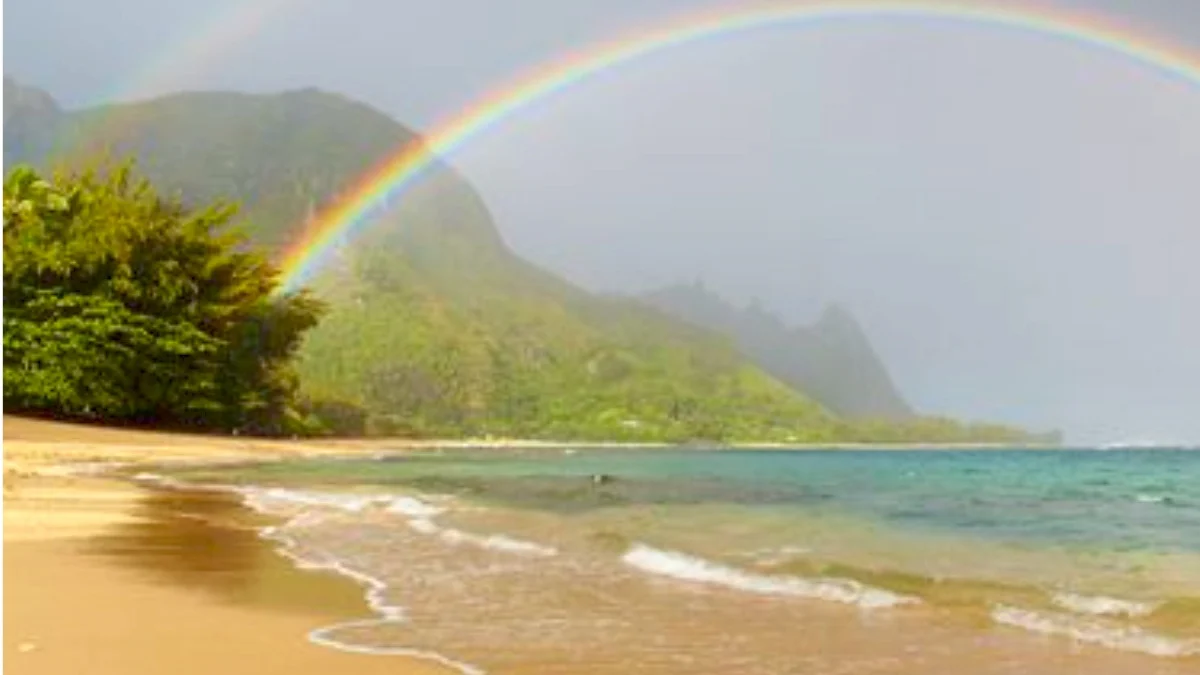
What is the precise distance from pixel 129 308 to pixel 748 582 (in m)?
47.9

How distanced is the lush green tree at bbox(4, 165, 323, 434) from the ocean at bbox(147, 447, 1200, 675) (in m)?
29.7

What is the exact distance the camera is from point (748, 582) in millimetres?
11391

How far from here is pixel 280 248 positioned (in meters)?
183

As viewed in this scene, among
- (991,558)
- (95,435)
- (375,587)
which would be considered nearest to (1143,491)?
(991,558)

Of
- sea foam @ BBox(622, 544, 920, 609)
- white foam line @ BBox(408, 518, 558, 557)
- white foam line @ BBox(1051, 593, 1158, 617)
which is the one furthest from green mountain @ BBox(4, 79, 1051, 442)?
white foam line @ BBox(1051, 593, 1158, 617)

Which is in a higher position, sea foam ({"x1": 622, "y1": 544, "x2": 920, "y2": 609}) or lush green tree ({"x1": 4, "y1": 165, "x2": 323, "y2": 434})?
lush green tree ({"x1": 4, "y1": 165, "x2": 323, "y2": 434})

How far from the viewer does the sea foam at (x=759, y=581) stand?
406 inches

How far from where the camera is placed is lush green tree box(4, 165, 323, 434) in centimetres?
5050

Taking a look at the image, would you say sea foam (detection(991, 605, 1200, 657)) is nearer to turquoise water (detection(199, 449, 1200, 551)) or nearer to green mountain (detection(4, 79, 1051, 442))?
Result: turquoise water (detection(199, 449, 1200, 551))

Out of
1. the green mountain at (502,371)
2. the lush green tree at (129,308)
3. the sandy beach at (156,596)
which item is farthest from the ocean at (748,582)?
the green mountain at (502,371)

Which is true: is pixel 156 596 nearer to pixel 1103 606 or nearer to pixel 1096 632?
pixel 1096 632

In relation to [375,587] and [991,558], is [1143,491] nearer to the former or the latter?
[991,558]

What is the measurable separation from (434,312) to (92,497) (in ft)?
493

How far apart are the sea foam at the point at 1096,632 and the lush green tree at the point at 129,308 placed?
46514 mm
